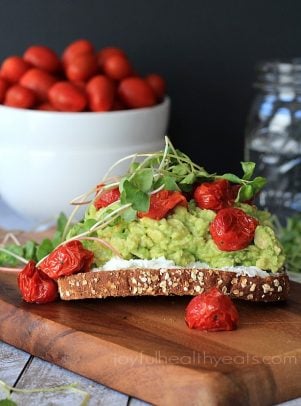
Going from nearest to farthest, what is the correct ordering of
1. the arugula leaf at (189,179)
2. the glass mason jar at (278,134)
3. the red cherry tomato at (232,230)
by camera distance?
the red cherry tomato at (232,230) → the arugula leaf at (189,179) → the glass mason jar at (278,134)

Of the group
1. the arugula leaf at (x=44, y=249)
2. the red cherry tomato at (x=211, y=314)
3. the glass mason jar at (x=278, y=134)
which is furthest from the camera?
the glass mason jar at (x=278, y=134)

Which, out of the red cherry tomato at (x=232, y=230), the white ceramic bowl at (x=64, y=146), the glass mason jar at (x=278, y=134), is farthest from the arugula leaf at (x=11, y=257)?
the glass mason jar at (x=278, y=134)

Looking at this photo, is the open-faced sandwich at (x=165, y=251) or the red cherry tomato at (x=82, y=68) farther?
the red cherry tomato at (x=82, y=68)

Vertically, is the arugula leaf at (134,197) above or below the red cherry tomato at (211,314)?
above

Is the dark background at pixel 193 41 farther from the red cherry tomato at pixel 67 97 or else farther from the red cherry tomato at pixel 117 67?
the red cherry tomato at pixel 67 97

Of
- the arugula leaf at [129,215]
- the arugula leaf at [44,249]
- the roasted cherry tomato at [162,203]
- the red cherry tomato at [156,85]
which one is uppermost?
the roasted cherry tomato at [162,203]

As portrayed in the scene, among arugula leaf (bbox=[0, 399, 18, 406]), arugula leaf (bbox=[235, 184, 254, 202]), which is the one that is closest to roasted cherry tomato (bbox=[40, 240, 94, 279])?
arugula leaf (bbox=[235, 184, 254, 202])

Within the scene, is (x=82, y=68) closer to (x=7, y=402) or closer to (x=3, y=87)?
(x=3, y=87)
